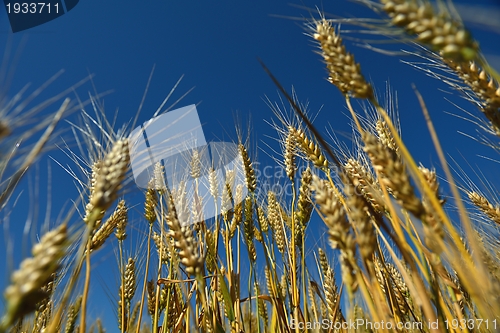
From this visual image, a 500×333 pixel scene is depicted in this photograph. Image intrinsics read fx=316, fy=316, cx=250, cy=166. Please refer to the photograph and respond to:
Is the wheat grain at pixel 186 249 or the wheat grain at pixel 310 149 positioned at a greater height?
the wheat grain at pixel 310 149

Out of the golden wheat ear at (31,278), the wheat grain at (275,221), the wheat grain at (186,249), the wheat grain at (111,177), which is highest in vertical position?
the wheat grain at (275,221)

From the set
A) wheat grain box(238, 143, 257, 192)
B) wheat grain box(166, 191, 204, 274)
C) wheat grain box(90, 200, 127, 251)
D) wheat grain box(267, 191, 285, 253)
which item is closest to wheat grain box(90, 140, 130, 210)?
wheat grain box(166, 191, 204, 274)

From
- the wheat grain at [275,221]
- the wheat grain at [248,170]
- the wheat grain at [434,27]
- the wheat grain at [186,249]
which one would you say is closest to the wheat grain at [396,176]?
the wheat grain at [434,27]

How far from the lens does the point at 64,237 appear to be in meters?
0.75

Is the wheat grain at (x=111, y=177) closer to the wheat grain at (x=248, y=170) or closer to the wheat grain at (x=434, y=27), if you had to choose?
the wheat grain at (x=434, y=27)

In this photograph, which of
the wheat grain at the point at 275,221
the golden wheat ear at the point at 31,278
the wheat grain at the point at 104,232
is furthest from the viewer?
the wheat grain at the point at 275,221

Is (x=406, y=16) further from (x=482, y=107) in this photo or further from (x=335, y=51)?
(x=482, y=107)

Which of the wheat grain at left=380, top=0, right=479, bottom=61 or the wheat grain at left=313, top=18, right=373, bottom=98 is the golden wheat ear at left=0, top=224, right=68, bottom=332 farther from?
the wheat grain at left=380, top=0, right=479, bottom=61

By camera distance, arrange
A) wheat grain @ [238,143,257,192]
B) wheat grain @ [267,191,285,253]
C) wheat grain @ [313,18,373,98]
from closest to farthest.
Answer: wheat grain @ [313,18,373,98]
wheat grain @ [238,143,257,192]
wheat grain @ [267,191,285,253]

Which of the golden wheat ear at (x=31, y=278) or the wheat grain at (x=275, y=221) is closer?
the golden wheat ear at (x=31, y=278)

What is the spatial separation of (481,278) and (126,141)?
1.13m

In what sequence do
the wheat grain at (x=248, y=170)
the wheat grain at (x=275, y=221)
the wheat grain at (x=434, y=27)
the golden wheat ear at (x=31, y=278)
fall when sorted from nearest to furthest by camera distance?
the golden wheat ear at (x=31, y=278)
the wheat grain at (x=434, y=27)
the wheat grain at (x=248, y=170)
the wheat grain at (x=275, y=221)

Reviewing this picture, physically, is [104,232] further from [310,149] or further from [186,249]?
[310,149]

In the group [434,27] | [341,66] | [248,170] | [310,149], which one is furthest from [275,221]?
[434,27]
